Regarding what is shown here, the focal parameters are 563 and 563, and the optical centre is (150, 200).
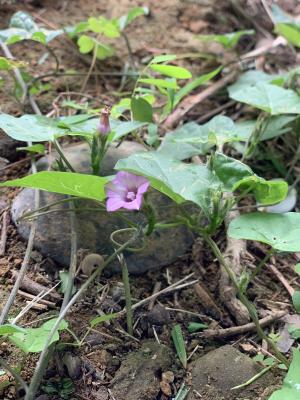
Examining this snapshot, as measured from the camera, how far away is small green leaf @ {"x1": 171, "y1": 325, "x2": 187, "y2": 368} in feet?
4.28

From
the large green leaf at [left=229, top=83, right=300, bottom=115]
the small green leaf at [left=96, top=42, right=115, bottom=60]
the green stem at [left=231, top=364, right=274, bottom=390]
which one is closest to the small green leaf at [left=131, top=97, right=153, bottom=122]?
the large green leaf at [left=229, top=83, right=300, bottom=115]

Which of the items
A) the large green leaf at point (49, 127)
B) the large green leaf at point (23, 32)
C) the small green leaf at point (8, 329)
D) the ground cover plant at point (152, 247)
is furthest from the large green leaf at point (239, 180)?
the large green leaf at point (23, 32)

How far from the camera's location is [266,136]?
5.93 feet

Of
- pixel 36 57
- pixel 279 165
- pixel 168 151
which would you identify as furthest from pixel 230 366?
pixel 36 57

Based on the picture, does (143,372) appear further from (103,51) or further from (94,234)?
(103,51)

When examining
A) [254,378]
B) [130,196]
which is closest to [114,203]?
[130,196]

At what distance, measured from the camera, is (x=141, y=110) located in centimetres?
168

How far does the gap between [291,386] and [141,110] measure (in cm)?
91

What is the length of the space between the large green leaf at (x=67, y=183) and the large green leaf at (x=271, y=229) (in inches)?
13.1

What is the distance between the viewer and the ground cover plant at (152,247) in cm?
124

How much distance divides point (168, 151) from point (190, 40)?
33.8 inches

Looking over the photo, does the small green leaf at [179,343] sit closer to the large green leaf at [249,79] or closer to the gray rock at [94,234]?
the gray rock at [94,234]

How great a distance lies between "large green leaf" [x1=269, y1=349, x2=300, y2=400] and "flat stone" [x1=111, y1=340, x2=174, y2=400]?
29cm

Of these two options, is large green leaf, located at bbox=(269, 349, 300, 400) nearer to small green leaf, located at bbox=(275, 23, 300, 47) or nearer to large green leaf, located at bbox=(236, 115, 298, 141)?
large green leaf, located at bbox=(236, 115, 298, 141)
